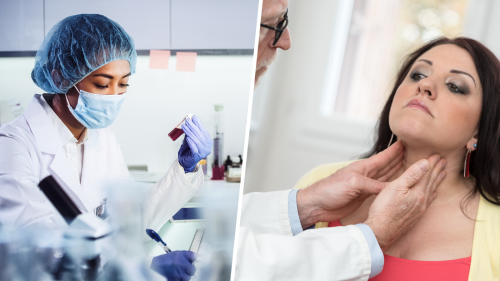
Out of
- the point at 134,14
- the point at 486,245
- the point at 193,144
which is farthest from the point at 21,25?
the point at 486,245

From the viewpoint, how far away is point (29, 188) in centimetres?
75

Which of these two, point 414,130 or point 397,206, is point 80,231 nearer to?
point 397,206

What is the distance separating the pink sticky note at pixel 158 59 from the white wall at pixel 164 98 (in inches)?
0.4

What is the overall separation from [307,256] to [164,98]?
49 cm

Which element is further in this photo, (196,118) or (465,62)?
(465,62)

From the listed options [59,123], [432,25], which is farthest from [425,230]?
[432,25]

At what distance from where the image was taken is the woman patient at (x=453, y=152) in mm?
975

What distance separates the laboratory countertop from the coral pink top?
54 cm

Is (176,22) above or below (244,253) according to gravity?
above

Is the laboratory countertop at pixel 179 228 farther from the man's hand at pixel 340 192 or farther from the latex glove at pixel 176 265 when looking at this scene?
the man's hand at pixel 340 192

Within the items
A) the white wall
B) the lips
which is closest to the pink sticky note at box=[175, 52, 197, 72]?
the white wall

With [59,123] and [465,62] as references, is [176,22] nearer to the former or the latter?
[59,123]

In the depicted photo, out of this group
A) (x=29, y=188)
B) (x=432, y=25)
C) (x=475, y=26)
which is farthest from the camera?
(x=432, y=25)

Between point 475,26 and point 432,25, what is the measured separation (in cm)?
32
